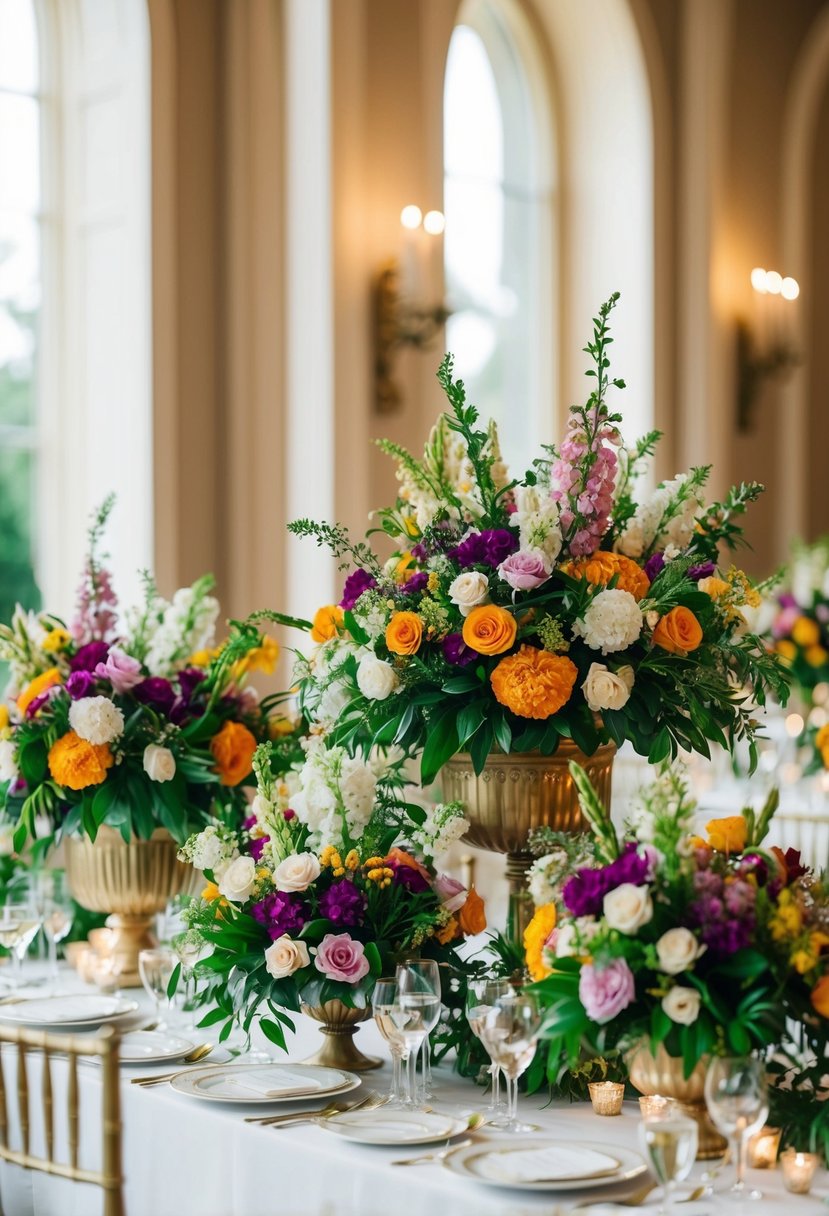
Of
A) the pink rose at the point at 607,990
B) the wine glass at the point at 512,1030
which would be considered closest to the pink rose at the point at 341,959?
the wine glass at the point at 512,1030

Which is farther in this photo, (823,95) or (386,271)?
(823,95)

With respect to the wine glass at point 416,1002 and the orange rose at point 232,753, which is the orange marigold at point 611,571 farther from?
the orange rose at point 232,753

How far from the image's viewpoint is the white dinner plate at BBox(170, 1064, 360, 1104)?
221 centimetres

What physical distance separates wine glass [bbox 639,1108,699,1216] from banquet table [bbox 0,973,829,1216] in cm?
10

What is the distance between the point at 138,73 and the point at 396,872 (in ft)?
10.8

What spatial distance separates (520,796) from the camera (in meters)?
2.45

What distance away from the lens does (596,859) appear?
2072 millimetres

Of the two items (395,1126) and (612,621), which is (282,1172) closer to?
(395,1126)

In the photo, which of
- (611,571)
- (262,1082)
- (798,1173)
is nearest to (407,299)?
(611,571)

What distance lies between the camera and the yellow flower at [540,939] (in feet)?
6.77

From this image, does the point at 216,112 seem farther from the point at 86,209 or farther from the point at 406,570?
the point at 406,570

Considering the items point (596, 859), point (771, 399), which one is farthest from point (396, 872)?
point (771, 399)

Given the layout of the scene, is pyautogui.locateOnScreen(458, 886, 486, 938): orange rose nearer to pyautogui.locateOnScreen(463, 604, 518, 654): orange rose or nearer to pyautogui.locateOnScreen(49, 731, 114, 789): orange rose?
pyautogui.locateOnScreen(463, 604, 518, 654): orange rose

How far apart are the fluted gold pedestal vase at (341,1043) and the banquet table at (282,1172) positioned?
0.03 meters
